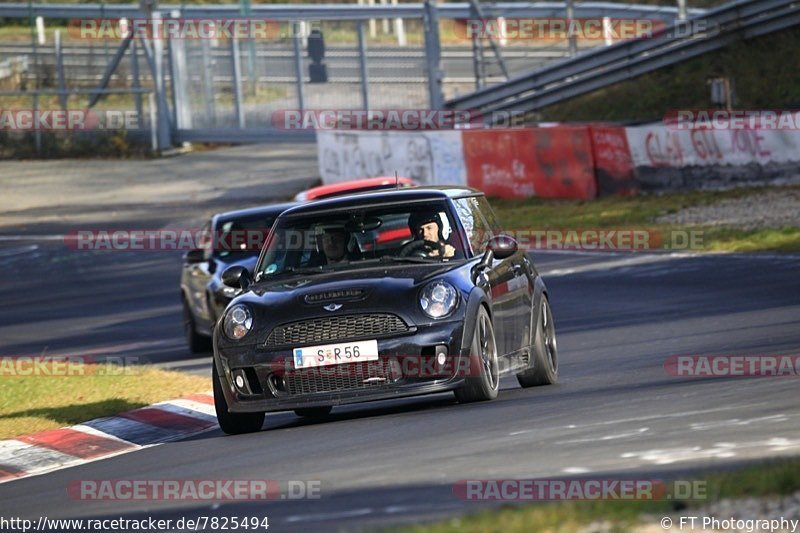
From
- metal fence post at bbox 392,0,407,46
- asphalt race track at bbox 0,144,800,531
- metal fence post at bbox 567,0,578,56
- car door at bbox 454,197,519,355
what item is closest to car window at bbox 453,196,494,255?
car door at bbox 454,197,519,355

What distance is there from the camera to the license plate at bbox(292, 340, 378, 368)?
10039 millimetres

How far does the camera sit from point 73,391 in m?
13.6

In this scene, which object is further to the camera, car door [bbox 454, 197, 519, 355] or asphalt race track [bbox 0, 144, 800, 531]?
Answer: car door [bbox 454, 197, 519, 355]

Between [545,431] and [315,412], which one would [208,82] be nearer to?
[315,412]

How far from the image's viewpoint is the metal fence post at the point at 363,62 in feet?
124

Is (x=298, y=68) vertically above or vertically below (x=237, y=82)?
above

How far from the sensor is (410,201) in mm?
11164

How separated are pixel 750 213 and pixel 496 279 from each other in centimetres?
1384

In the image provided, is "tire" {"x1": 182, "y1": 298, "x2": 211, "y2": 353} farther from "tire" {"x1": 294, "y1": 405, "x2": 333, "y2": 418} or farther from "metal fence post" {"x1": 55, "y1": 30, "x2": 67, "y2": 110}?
"metal fence post" {"x1": 55, "y1": 30, "x2": 67, "y2": 110}

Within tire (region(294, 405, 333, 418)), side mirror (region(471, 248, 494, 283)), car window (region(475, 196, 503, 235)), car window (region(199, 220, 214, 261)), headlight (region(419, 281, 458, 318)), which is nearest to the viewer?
headlight (region(419, 281, 458, 318))

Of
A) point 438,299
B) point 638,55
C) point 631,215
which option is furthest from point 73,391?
point 638,55

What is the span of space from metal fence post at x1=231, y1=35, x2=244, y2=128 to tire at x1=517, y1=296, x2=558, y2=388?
28.4 meters

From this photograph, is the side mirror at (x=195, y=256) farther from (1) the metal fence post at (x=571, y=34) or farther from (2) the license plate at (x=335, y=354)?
(1) the metal fence post at (x=571, y=34)

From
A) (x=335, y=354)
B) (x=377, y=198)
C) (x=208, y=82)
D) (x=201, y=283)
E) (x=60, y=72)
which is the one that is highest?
(x=60, y=72)
